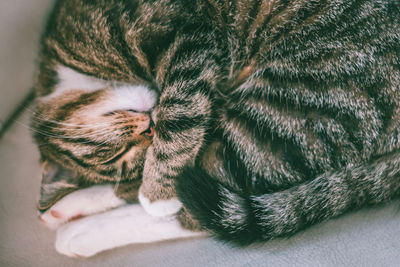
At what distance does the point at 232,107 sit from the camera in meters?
0.94

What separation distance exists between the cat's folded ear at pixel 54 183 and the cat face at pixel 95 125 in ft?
0.05

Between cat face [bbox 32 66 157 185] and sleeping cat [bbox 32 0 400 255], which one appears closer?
sleeping cat [bbox 32 0 400 255]

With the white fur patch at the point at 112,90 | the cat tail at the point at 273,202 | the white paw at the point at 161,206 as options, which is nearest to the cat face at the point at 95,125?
the white fur patch at the point at 112,90

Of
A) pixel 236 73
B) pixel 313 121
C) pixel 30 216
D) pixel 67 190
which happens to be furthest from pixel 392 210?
pixel 30 216

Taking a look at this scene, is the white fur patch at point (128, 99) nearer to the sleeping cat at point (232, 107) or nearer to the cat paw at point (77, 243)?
the sleeping cat at point (232, 107)

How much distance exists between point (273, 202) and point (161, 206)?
1.10ft

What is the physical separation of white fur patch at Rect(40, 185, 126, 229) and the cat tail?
32 centimetres

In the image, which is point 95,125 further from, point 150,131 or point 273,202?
point 273,202

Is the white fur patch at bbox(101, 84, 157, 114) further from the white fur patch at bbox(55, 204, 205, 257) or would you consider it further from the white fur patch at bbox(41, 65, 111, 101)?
the white fur patch at bbox(55, 204, 205, 257)

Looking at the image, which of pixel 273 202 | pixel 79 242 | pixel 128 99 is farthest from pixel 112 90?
pixel 273 202

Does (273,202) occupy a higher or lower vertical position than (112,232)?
higher

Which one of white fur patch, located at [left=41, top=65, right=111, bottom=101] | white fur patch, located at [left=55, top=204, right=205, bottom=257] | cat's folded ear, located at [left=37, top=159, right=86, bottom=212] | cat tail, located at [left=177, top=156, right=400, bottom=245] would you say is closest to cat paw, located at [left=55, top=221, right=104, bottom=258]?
white fur patch, located at [left=55, top=204, right=205, bottom=257]

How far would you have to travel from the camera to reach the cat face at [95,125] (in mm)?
972

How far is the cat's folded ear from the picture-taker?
0.99 metres
